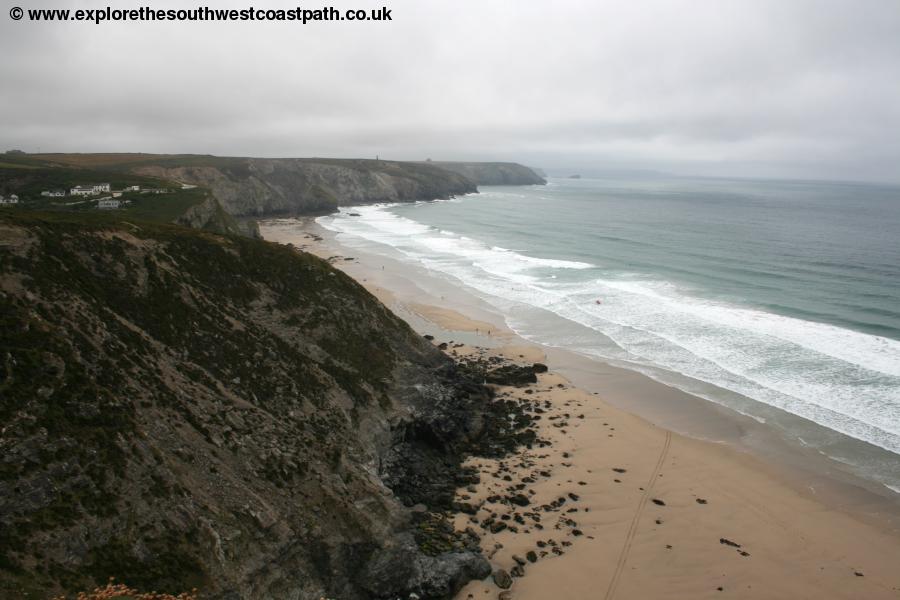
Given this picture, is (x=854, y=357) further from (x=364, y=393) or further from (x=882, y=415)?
(x=364, y=393)

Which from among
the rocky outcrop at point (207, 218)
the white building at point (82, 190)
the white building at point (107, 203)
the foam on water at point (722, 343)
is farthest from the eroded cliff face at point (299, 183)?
the foam on water at point (722, 343)

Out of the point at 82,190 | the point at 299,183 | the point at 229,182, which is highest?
the point at 299,183

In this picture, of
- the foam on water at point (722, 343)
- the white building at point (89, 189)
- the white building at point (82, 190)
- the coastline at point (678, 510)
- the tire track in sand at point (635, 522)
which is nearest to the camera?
the tire track in sand at point (635, 522)

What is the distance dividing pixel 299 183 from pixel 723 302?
109 m

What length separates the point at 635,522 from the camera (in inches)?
824

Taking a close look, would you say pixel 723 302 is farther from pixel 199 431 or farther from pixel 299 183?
pixel 299 183

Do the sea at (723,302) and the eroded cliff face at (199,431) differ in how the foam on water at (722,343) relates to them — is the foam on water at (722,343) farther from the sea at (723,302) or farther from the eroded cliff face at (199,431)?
the eroded cliff face at (199,431)

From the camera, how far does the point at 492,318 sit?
4625 cm

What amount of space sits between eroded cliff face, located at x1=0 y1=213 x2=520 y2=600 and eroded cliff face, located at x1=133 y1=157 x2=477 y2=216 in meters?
80.4

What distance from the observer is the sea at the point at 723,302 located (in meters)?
30.3

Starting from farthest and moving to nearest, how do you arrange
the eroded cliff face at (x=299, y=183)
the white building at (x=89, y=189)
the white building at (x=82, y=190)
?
1. the eroded cliff face at (x=299, y=183)
2. the white building at (x=89, y=189)
3. the white building at (x=82, y=190)

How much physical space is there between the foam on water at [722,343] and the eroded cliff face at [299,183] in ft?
204

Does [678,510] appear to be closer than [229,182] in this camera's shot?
Yes

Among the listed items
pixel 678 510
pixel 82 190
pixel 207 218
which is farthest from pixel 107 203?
pixel 678 510
